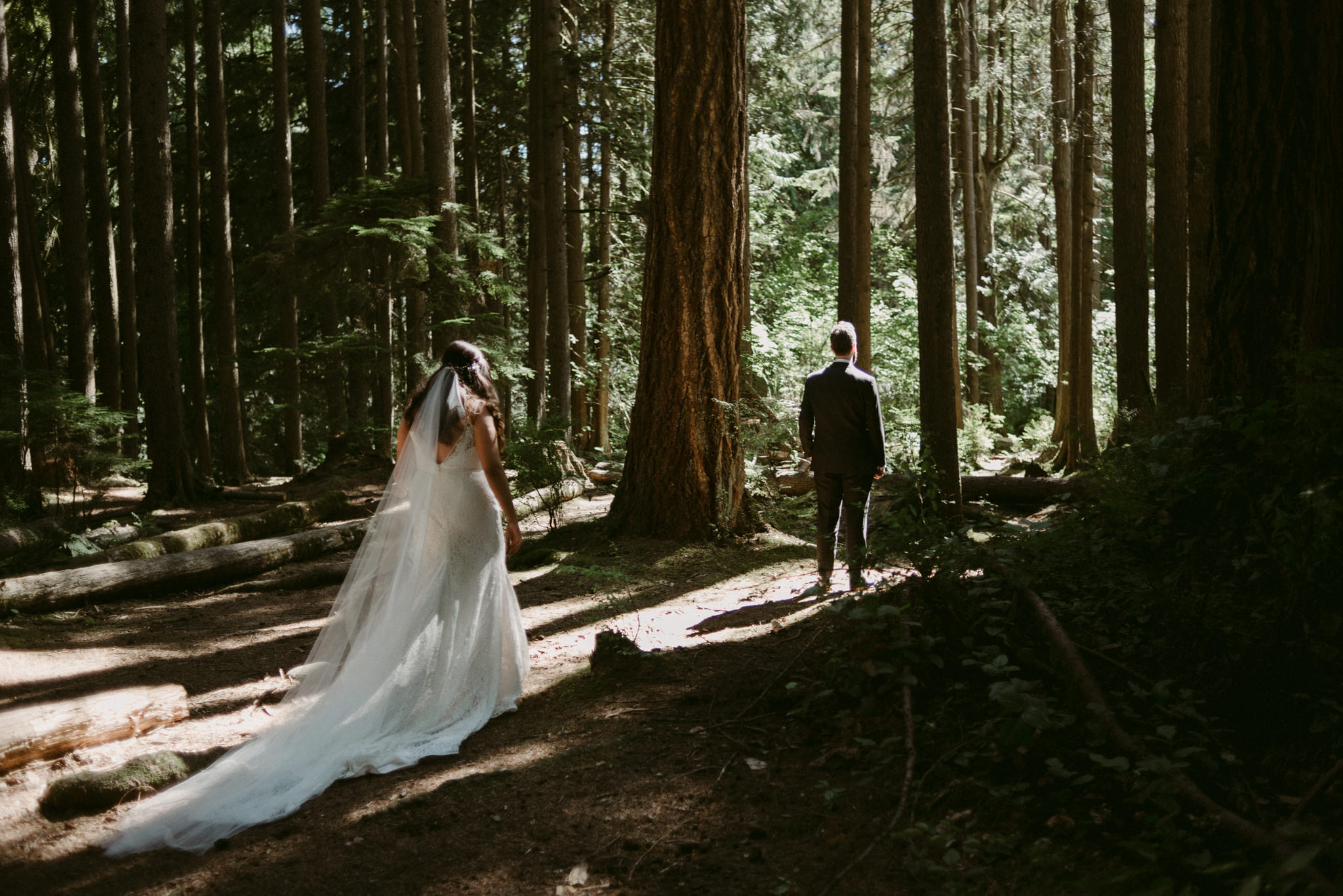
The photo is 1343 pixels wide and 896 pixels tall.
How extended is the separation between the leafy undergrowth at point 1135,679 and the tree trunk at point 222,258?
1562cm

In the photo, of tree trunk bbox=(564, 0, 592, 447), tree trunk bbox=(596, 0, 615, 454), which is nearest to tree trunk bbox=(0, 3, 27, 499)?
tree trunk bbox=(564, 0, 592, 447)

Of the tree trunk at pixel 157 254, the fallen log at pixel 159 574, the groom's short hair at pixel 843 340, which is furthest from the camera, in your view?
the tree trunk at pixel 157 254

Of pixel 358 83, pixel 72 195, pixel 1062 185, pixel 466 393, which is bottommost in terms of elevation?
pixel 466 393

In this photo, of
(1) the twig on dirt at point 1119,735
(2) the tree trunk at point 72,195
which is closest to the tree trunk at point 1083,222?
(1) the twig on dirt at point 1119,735

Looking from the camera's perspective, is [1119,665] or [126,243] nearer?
[1119,665]

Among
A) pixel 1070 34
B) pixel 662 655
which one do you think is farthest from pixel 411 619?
pixel 1070 34

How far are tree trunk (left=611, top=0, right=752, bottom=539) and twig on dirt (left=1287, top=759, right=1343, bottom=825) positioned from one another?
6.94 metres

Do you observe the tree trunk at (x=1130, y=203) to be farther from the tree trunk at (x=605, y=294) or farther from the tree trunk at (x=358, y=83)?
the tree trunk at (x=358, y=83)

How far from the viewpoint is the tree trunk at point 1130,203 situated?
12.6 meters

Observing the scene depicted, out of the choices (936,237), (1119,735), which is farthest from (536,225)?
(1119,735)

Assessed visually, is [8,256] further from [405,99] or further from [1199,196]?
[1199,196]

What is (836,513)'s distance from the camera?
773 centimetres

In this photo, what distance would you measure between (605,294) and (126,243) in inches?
462

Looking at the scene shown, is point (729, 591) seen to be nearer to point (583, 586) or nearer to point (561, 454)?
point (583, 586)
